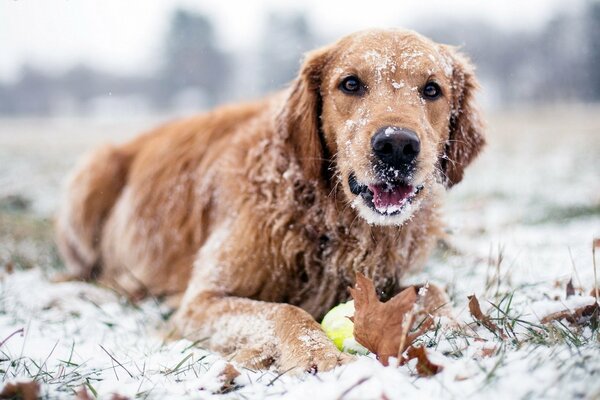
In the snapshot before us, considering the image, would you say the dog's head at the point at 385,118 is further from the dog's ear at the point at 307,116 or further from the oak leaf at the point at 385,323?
the oak leaf at the point at 385,323

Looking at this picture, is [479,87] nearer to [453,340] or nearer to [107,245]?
[453,340]

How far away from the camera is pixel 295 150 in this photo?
3209 mm

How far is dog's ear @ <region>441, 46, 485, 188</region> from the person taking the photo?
323 centimetres

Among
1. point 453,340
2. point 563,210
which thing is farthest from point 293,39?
point 453,340

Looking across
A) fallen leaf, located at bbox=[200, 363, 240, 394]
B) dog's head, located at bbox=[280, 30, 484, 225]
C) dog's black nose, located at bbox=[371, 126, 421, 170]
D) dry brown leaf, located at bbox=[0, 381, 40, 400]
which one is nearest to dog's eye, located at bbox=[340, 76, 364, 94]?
dog's head, located at bbox=[280, 30, 484, 225]

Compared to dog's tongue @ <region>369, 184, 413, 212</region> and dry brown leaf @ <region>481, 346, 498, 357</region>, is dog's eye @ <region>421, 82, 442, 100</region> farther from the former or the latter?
dry brown leaf @ <region>481, 346, 498, 357</region>

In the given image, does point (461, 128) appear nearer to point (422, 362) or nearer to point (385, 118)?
point (385, 118)

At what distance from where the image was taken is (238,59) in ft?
179

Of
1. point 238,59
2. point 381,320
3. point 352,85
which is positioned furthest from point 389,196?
point 238,59

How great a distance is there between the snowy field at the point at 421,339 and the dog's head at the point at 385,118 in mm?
697

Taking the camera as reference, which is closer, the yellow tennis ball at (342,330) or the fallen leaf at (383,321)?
the fallen leaf at (383,321)

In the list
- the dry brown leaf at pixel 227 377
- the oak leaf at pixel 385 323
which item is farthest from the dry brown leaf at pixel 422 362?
the dry brown leaf at pixel 227 377

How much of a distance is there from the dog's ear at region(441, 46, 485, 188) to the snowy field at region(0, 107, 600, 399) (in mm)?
560

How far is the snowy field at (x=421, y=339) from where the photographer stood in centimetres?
178
